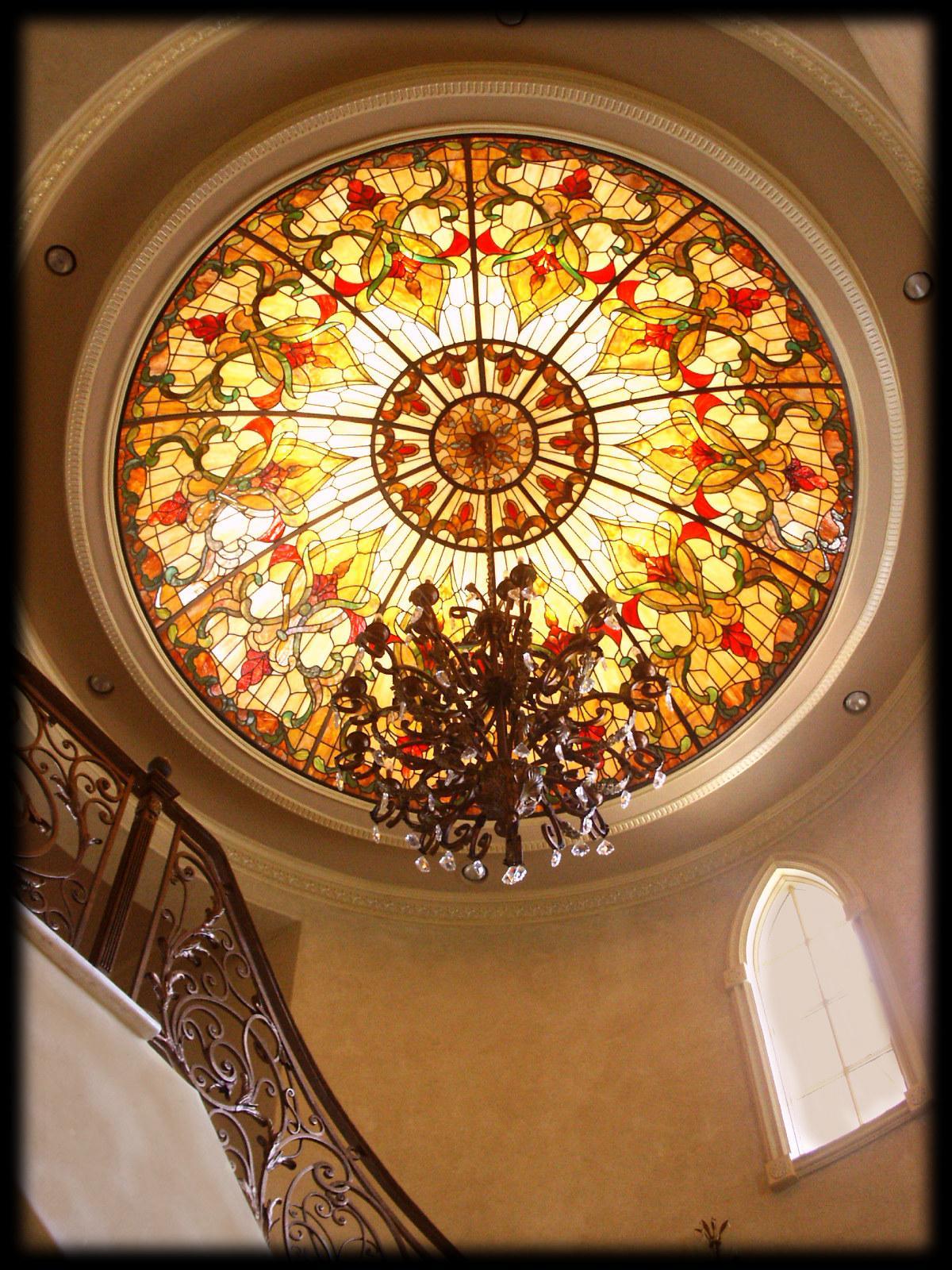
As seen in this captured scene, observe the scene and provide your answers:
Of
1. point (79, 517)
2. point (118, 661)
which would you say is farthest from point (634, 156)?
point (118, 661)

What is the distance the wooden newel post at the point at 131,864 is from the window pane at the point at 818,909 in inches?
205

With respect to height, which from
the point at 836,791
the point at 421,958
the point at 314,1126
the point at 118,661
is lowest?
the point at 314,1126

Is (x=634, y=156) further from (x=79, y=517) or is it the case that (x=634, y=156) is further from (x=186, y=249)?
(x=79, y=517)

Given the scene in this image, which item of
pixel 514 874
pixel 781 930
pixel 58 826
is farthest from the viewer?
pixel 781 930

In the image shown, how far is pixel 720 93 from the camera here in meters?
6.30

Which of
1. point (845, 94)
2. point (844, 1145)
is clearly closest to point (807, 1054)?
point (844, 1145)

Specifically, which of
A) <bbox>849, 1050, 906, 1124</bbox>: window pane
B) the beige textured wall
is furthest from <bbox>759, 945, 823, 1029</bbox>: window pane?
<bbox>849, 1050, 906, 1124</bbox>: window pane

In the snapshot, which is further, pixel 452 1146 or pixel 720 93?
pixel 452 1146

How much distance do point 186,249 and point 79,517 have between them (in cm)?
207

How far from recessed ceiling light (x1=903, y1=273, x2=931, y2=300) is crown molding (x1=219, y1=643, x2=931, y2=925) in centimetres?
278

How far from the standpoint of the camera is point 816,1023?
7703mm

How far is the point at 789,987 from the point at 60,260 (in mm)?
7227

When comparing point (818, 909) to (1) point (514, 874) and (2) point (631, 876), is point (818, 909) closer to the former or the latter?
(2) point (631, 876)

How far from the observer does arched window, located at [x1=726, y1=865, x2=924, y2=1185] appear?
6.93 meters
